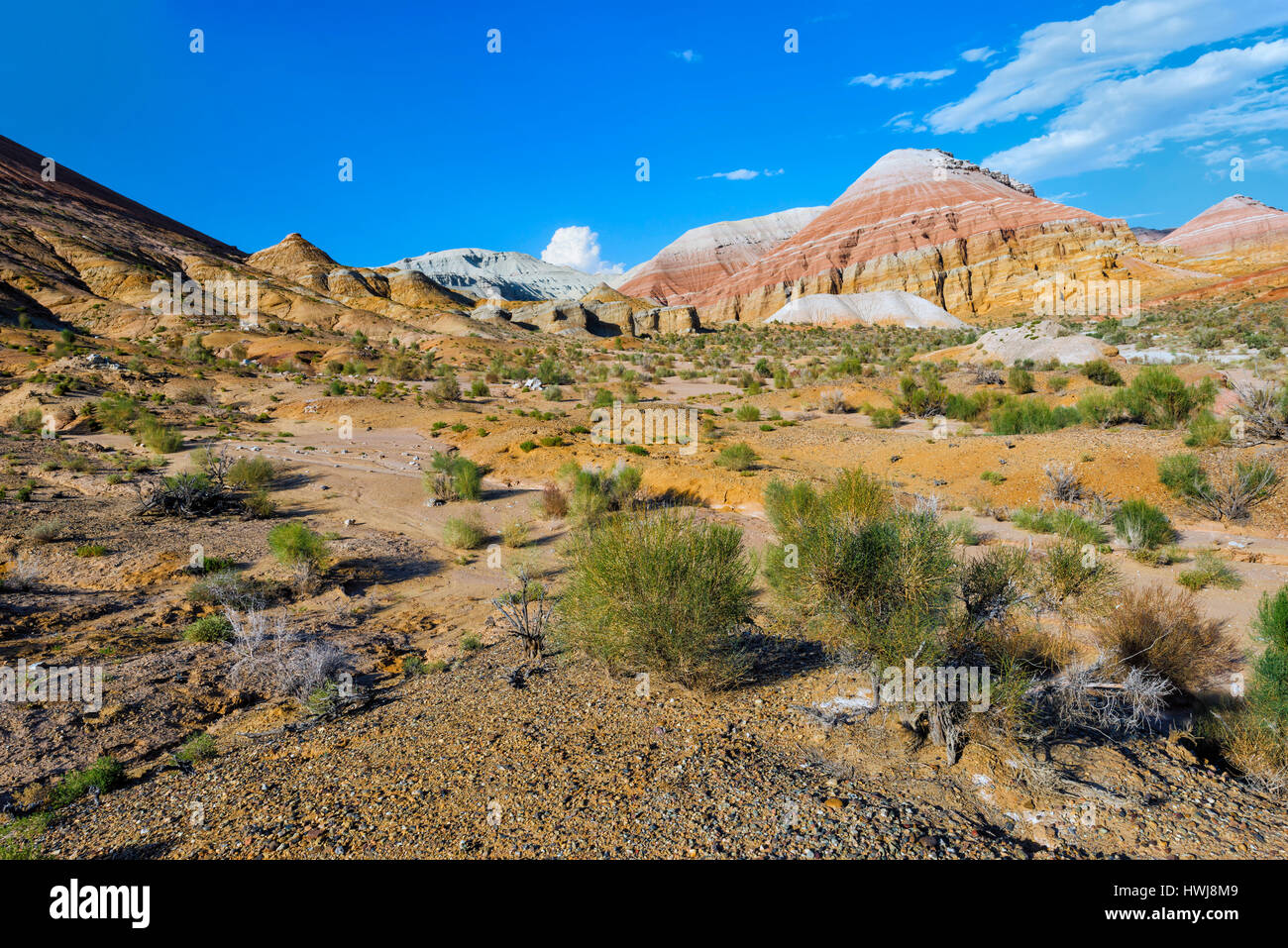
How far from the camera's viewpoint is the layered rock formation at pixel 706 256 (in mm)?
92875

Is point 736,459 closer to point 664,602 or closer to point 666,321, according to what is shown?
point 664,602

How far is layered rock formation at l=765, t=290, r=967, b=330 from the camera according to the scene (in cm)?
5409

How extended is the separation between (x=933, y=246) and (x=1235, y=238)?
100ft

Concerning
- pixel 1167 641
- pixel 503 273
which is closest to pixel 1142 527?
pixel 1167 641

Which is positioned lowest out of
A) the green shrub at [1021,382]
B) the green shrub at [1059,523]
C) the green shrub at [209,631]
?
the green shrub at [209,631]

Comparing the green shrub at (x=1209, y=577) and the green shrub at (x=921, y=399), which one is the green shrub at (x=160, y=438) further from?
the green shrub at (x=921, y=399)

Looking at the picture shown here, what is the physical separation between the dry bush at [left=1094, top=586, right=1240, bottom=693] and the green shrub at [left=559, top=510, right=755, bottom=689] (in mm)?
Answer: 3594

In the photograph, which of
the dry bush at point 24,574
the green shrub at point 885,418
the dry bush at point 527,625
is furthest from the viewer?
the green shrub at point 885,418

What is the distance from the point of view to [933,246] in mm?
68938

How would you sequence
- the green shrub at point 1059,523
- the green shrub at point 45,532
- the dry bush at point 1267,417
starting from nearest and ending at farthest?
the green shrub at point 1059,523 → the green shrub at point 45,532 → the dry bush at point 1267,417

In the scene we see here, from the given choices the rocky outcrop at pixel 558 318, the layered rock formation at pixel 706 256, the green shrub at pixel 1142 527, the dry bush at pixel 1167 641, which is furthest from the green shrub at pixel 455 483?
the layered rock formation at pixel 706 256

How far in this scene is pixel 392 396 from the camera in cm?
2548

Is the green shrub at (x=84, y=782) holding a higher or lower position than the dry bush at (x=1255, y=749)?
lower

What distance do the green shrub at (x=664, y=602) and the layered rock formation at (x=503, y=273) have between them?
101m
